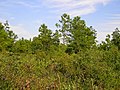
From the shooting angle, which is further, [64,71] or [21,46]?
[21,46]

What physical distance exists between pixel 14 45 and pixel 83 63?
1217 inches

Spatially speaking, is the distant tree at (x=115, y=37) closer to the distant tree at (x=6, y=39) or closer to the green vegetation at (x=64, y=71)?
the distant tree at (x=6, y=39)

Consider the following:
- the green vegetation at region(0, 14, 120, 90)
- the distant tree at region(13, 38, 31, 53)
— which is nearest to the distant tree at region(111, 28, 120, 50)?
the distant tree at region(13, 38, 31, 53)

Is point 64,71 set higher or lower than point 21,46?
lower

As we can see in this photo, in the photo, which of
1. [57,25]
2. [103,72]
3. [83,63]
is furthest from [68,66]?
[57,25]

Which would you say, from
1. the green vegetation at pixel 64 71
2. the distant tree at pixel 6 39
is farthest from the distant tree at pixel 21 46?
the green vegetation at pixel 64 71

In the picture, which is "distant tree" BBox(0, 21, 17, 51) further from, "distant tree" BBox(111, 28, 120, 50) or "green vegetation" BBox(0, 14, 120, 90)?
"green vegetation" BBox(0, 14, 120, 90)

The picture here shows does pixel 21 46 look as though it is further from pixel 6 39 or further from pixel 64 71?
pixel 64 71

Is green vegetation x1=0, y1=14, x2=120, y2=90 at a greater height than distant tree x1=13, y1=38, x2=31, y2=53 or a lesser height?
lesser

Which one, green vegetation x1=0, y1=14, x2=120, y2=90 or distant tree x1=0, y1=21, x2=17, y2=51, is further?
distant tree x1=0, y1=21, x2=17, y2=51

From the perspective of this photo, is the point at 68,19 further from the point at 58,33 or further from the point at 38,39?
the point at 38,39

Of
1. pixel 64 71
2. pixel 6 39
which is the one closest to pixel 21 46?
pixel 6 39

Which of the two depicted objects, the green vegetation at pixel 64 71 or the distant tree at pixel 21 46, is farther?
the distant tree at pixel 21 46

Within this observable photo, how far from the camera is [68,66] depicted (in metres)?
12.3
